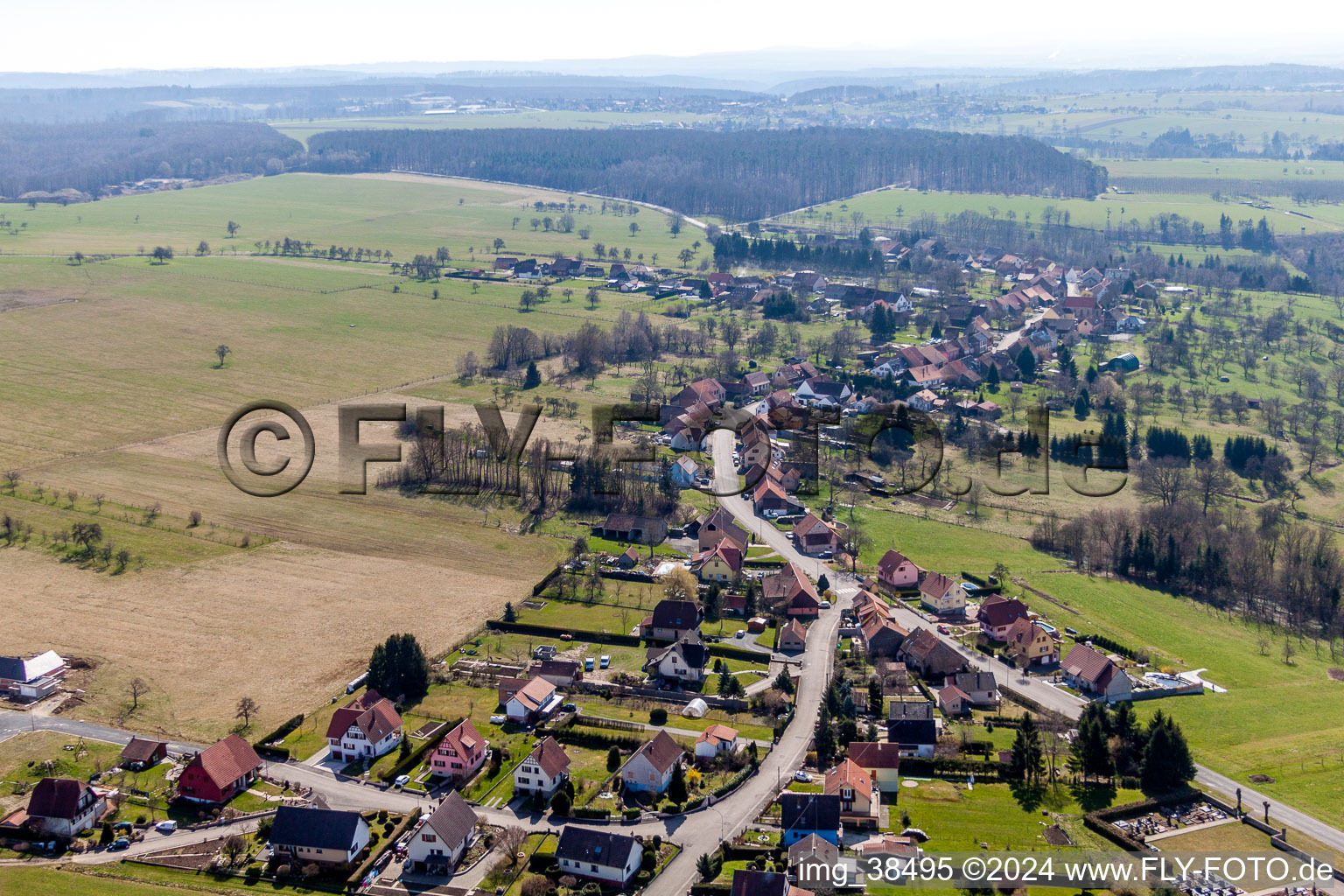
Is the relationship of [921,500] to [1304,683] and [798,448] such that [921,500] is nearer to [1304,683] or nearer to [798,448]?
[798,448]

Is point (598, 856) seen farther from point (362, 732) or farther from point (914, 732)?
point (914, 732)

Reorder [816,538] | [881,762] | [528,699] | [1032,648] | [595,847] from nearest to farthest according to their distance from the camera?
[595,847] < [881,762] < [528,699] < [1032,648] < [816,538]

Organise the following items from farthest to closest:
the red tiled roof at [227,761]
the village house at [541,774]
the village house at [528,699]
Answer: the village house at [528,699], the village house at [541,774], the red tiled roof at [227,761]

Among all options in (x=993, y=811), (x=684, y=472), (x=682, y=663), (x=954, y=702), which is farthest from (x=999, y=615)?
(x=684, y=472)

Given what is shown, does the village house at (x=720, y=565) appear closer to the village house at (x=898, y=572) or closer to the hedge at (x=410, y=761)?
the village house at (x=898, y=572)

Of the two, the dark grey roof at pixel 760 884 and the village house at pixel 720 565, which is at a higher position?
the village house at pixel 720 565

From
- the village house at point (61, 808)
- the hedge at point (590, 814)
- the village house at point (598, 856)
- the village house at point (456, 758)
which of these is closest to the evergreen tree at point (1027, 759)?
the village house at point (598, 856)

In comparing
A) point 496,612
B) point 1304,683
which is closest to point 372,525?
point 496,612
